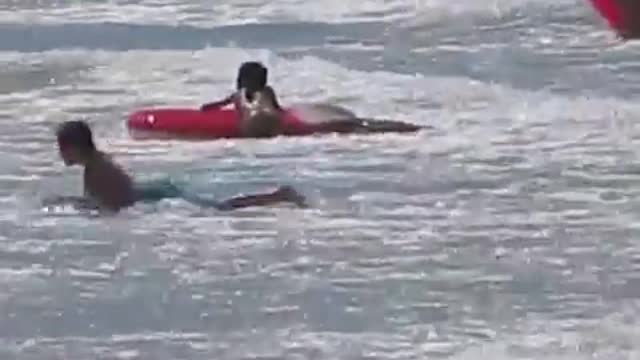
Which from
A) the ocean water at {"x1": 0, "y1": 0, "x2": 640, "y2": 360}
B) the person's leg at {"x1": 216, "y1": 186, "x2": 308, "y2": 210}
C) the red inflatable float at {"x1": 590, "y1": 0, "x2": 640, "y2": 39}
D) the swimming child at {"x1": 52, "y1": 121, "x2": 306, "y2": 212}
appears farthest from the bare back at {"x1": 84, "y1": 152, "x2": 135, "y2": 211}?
the red inflatable float at {"x1": 590, "y1": 0, "x2": 640, "y2": 39}

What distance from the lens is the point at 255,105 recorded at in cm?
762

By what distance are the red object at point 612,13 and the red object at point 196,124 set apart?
294 cm

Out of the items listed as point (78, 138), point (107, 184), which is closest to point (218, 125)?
point (78, 138)

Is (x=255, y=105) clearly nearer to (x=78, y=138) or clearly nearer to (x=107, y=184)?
(x=78, y=138)

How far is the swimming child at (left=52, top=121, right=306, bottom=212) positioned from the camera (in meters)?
6.12

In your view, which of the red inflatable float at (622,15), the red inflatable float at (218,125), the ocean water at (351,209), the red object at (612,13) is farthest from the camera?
the red object at (612,13)

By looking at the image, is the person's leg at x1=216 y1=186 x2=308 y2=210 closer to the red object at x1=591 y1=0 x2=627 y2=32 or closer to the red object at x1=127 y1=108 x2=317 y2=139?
the red object at x1=127 y1=108 x2=317 y2=139

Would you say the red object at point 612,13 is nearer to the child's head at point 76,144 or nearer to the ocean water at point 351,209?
the ocean water at point 351,209

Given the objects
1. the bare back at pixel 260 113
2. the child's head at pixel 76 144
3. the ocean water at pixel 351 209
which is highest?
the child's head at pixel 76 144

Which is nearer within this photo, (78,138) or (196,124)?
(78,138)

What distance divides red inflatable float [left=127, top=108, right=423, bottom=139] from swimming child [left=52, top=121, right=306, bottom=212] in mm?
992

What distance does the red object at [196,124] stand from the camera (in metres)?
7.46

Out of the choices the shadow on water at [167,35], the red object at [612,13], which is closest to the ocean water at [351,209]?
the shadow on water at [167,35]

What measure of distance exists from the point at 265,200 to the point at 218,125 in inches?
59.5
